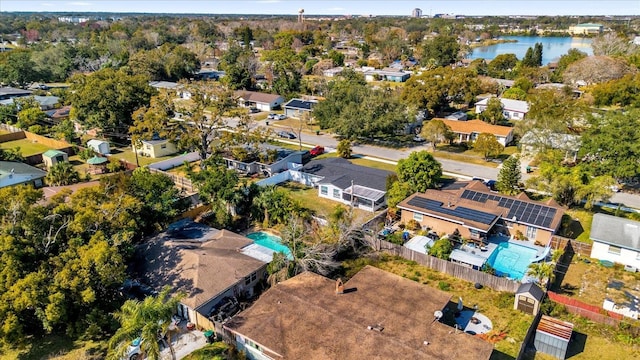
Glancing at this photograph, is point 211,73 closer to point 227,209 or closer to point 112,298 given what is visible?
point 227,209

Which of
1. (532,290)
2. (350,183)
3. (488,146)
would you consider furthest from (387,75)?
(532,290)

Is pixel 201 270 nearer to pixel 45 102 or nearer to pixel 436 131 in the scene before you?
pixel 436 131

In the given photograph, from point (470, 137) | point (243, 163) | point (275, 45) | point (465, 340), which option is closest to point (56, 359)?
point (465, 340)

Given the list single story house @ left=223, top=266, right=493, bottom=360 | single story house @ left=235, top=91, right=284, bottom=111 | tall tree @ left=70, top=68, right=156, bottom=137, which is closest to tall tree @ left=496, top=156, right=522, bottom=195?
single story house @ left=223, top=266, right=493, bottom=360

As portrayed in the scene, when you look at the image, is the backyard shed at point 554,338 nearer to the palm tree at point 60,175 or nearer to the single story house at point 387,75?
the palm tree at point 60,175

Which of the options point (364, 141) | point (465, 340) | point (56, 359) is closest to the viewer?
point (465, 340)

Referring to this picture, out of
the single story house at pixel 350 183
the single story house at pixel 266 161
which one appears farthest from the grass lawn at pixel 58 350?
the single story house at pixel 266 161
